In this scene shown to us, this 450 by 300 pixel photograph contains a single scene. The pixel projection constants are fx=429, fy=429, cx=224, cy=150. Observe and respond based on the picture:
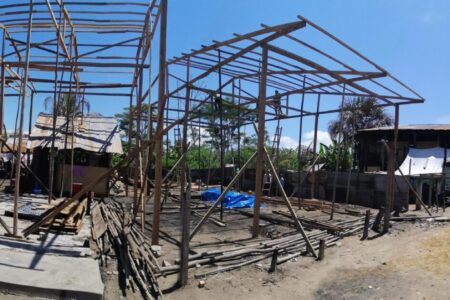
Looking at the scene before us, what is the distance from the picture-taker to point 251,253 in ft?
21.8

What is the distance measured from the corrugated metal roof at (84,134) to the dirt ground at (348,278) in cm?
875

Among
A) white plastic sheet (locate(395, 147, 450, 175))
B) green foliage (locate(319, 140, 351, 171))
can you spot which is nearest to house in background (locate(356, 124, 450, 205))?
white plastic sheet (locate(395, 147, 450, 175))

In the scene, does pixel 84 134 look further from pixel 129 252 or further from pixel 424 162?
pixel 424 162

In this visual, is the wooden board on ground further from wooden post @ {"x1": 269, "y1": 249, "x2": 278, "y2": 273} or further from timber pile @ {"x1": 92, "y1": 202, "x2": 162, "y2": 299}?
wooden post @ {"x1": 269, "y1": 249, "x2": 278, "y2": 273}

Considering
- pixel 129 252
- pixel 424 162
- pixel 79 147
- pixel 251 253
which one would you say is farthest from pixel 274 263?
pixel 424 162

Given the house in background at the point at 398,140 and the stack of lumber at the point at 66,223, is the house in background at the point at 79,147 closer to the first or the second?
the stack of lumber at the point at 66,223

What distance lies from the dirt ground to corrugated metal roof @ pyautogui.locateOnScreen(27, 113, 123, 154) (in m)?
8.75

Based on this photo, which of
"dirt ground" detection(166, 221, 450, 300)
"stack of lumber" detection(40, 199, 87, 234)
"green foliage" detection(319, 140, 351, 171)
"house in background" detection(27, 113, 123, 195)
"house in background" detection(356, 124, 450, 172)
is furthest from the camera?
"house in background" detection(356, 124, 450, 172)

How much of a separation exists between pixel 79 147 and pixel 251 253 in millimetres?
8479

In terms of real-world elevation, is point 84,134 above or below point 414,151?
below

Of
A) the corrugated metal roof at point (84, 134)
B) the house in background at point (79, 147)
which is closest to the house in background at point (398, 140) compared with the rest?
the corrugated metal roof at point (84, 134)

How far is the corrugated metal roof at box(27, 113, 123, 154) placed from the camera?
43.7 ft

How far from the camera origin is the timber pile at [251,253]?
598 cm

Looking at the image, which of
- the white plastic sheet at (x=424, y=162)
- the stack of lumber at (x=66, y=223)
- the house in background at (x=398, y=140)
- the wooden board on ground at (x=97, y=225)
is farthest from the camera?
the house in background at (x=398, y=140)
